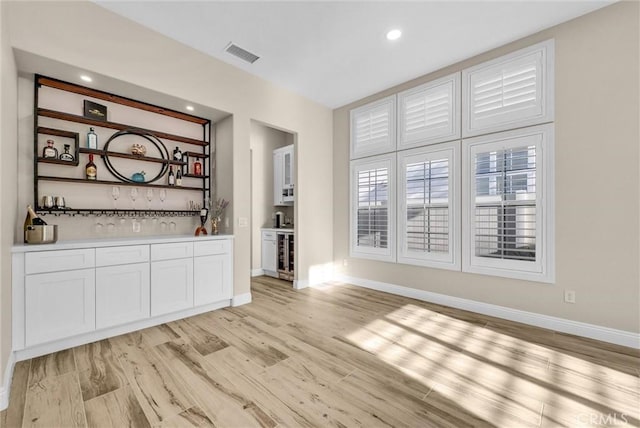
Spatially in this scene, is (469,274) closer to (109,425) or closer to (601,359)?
(601,359)

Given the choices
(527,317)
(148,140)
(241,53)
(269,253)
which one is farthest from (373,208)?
(148,140)

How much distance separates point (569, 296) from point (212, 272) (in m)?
3.98

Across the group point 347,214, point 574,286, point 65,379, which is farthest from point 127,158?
point 574,286

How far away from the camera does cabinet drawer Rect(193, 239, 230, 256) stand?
132 inches

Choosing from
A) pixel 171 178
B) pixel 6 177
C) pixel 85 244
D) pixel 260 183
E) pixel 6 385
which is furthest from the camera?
pixel 260 183

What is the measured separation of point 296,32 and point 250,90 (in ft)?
3.79

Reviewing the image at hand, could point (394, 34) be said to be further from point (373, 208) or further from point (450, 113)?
point (373, 208)

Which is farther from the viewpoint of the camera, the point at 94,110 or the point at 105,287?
the point at 94,110

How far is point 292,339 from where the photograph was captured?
2.72 metres

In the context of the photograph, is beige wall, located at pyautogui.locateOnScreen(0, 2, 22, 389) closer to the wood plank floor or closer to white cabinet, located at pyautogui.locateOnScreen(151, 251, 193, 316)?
the wood plank floor

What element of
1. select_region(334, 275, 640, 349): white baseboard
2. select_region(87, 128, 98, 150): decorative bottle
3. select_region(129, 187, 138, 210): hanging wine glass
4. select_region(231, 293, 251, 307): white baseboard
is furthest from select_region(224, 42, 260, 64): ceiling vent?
select_region(334, 275, 640, 349): white baseboard

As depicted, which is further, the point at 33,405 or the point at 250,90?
the point at 250,90

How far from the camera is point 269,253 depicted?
544 cm

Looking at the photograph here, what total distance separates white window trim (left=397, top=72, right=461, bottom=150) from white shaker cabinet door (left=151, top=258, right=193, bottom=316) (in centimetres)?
340
